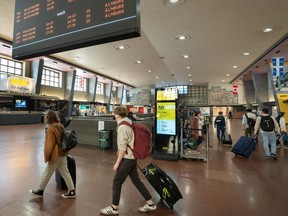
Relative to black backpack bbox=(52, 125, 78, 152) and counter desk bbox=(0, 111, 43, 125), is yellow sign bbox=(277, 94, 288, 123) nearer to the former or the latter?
black backpack bbox=(52, 125, 78, 152)

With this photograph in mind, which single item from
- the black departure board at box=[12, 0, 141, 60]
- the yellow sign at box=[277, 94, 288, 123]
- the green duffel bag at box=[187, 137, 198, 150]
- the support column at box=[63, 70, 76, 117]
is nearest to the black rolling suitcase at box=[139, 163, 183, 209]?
the black departure board at box=[12, 0, 141, 60]

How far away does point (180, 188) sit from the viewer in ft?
10.3

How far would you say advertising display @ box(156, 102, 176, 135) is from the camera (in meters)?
4.93

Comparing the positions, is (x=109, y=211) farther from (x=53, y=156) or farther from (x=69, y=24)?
(x=69, y=24)

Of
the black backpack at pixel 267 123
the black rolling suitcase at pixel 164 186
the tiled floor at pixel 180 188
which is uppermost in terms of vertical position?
the black backpack at pixel 267 123

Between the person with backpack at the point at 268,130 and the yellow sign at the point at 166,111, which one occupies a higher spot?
the yellow sign at the point at 166,111

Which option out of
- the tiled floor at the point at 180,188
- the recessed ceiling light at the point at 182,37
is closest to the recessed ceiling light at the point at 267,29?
the recessed ceiling light at the point at 182,37

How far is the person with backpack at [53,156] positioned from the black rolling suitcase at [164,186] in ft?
4.20

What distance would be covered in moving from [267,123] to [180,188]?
12.7 feet

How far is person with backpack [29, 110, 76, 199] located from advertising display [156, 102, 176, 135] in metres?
2.92

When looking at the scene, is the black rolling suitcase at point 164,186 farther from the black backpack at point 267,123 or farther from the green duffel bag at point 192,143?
the black backpack at point 267,123

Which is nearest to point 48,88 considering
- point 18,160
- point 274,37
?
point 18,160

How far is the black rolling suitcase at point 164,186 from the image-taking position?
2417 mm

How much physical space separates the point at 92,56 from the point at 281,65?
1183cm
